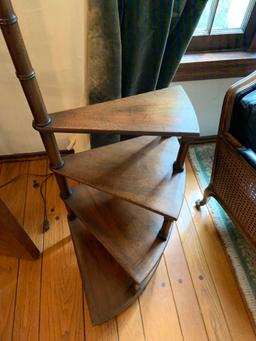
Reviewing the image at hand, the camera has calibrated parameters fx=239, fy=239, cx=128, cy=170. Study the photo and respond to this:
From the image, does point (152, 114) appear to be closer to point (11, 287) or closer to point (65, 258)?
point (65, 258)

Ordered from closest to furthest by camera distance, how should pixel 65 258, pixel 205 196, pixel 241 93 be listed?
pixel 241 93, pixel 65 258, pixel 205 196

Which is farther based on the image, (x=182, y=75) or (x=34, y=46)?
(x=182, y=75)

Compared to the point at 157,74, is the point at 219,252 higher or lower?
lower

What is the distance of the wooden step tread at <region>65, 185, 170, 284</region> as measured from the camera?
86 centimetres

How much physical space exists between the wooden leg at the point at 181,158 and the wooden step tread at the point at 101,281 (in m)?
0.53

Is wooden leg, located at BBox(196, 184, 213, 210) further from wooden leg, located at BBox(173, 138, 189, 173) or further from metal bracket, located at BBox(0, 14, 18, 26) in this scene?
metal bracket, located at BBox(0, 14, 18, 26)

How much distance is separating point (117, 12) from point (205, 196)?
37.5 inches

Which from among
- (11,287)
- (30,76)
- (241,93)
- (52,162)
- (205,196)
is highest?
(30,76)

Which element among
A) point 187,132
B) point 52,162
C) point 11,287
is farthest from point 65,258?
point 187,132

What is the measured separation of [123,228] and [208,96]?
3.09 feet

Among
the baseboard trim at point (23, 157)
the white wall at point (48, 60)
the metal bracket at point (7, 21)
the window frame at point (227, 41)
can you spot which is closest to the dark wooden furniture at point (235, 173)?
the window frame at point (227, 41)

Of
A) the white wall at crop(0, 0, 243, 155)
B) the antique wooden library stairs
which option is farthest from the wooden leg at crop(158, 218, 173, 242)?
the white wall at crop(0, 0, 243, 155)

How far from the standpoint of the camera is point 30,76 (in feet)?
1.86

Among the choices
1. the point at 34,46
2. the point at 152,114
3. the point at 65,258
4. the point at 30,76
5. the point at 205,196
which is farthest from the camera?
the point at 205,196
